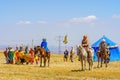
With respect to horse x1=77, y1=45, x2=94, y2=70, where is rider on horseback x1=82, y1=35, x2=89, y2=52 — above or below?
above

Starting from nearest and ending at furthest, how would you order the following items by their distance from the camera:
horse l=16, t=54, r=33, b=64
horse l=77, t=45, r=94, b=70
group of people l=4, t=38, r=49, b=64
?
horse l=77, t=45, r=94, b=70 < horse l=16, t=54, r=33, b=64 < group of people l=4, t=38, r=49, b=64

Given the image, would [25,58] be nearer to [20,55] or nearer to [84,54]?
[20,55]

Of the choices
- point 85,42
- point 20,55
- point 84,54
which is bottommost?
point 84,54

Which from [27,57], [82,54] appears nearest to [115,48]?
[27,57]

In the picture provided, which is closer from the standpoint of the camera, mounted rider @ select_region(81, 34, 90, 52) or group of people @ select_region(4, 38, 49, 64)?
mounted rider @ select_region(81, 34, 90, 52)

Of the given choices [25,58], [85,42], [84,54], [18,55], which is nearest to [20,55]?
[18,55]

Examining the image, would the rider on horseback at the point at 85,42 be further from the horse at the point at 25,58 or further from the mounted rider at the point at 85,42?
the horse at the point at 25,58

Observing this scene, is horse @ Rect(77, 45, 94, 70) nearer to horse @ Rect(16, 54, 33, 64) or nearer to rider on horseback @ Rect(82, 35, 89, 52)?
rider on horseback @ Rect(82, 35, 89, 52)

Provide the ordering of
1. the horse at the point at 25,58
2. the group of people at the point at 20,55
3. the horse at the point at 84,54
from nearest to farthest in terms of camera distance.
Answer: the horse at the point at 84,54 → the horse at the point at 25,58 → the group of people at the point at 20,55

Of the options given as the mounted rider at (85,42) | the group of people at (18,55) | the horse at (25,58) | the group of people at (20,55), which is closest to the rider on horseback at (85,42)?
the mounted rider at (85,42)

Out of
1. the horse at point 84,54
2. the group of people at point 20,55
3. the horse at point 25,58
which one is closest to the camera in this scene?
the horse at point 84,54

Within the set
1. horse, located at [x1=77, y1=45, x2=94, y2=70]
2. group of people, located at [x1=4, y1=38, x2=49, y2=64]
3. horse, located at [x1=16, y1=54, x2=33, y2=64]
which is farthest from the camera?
group of people, located at [x1=4, y1=38, x2=49, y2=64]

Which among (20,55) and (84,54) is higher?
(20,55)

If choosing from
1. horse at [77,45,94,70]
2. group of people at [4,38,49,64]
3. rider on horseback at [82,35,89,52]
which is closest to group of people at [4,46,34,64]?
group of people at [4,38,49,64]
